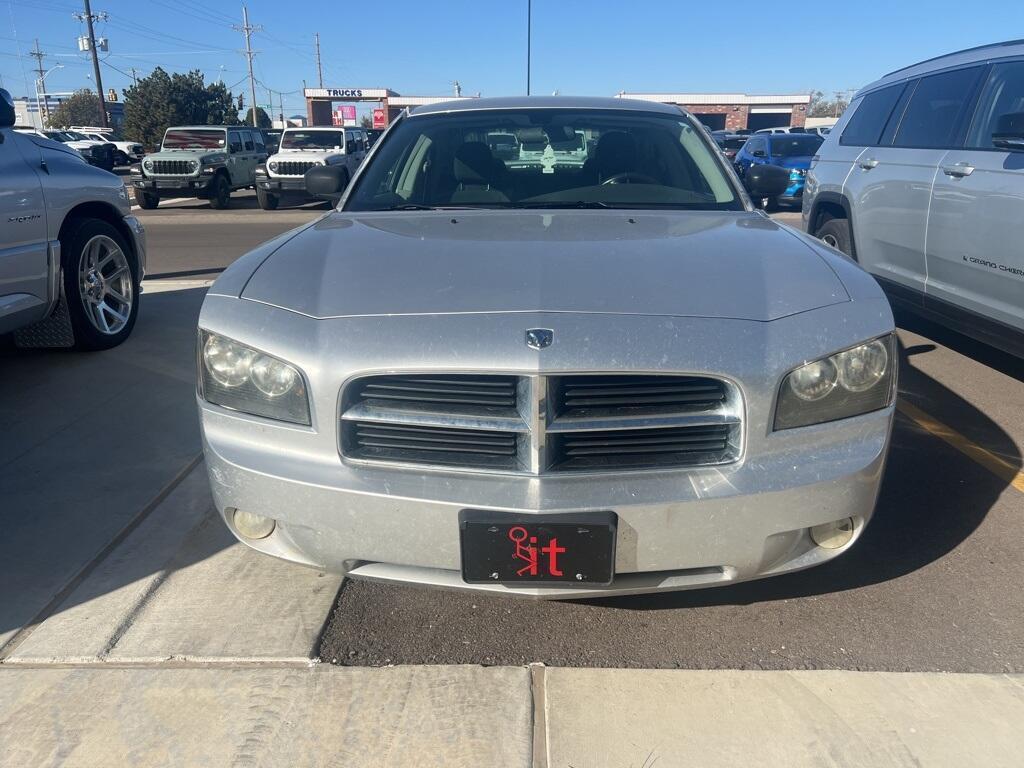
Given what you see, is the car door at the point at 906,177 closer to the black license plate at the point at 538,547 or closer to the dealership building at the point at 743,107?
the black license plate at the point at 538,547

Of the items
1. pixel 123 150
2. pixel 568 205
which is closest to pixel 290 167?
pixel 568 205

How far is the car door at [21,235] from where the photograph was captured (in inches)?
173

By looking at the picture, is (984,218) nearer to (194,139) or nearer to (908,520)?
(908,520)

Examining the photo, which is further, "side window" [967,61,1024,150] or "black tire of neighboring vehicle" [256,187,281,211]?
"black tire of neighboring vehicle" [256,187,281,211]

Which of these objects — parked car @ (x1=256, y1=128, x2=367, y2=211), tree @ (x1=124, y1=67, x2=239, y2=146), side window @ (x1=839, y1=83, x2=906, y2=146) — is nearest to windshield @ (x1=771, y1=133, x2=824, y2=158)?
parked car @ (x1=256, y1=128, x2=367, y2=211)

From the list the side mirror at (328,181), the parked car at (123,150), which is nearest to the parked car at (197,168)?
the side mirror at (328,181)

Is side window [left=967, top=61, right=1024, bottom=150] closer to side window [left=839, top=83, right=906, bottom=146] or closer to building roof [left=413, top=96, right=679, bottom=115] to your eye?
side window [left=839, top=83, right=906, bottom=146]

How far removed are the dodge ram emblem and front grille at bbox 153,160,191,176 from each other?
17.4 meters

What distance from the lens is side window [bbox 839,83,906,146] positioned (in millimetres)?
5656

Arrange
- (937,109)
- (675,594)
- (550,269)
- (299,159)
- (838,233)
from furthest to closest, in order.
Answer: (299,159)
(838,233)
(937,109)
(675,594)
(550,269)

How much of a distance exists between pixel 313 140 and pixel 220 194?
2.48m

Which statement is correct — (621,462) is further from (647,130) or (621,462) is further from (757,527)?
(647,130)

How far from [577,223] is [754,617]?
4.92ft

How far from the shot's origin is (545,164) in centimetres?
369
